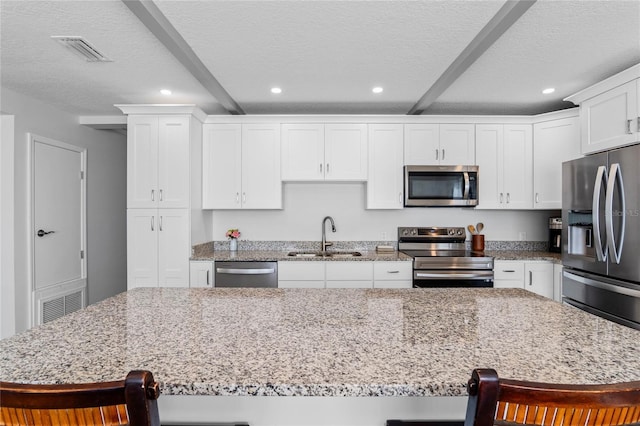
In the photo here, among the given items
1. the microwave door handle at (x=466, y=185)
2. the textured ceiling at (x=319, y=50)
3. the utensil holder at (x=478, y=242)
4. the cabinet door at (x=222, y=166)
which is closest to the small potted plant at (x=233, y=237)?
the cabinet door at (x=222, y=166)

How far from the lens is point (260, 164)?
378 centimetres

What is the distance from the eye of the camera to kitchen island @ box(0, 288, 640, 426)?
0.86 m

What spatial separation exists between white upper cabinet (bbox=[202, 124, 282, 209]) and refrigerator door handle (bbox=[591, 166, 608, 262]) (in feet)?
9.07

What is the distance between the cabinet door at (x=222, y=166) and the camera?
12.4 ft

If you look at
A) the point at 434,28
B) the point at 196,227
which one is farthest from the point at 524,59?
the point at 196,227

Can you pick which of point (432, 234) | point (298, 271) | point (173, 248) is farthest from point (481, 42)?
point (173, 248)

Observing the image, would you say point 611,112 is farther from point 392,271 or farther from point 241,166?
point 241,166

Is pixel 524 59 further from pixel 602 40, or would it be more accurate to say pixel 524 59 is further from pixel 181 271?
pixel 181 271

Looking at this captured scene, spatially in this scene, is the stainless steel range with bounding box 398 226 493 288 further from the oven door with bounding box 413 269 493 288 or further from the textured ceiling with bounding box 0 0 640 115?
the textured ceiling with bounding box 0 0 640 115

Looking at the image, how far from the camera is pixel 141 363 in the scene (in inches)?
37.0

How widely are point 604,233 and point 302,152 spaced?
2706mm

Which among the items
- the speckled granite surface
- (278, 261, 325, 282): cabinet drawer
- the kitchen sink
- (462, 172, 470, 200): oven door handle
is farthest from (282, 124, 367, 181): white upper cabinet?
the speckled granite surface

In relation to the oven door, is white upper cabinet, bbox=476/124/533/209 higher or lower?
higher

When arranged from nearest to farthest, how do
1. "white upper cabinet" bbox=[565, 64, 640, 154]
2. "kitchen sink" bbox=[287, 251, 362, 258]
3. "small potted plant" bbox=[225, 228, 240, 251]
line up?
"white upper cabinet" bbox=[565, 64, 640, 154] → "kitchen sink" bbox=[287, 251, 362, 258] → "small potted plant" bbox=[225, 228, 240, 251]
